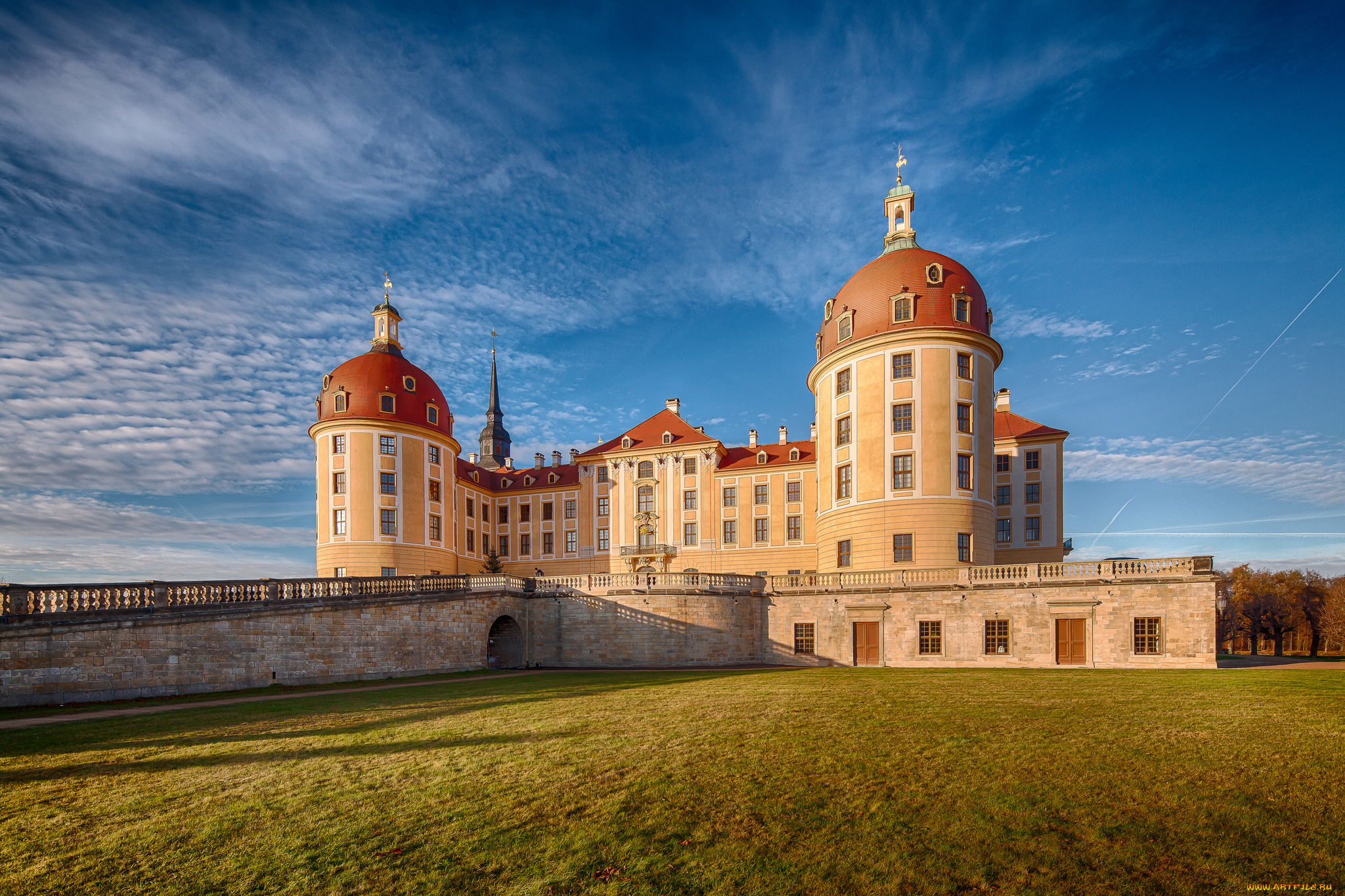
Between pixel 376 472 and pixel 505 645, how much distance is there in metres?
18.8

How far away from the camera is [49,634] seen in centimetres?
1834

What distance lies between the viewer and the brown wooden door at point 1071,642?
1127 inches

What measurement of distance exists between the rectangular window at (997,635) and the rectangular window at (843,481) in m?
11.2

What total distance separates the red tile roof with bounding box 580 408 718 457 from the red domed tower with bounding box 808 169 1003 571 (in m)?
16.6

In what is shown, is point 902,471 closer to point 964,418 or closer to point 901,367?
point 964,418

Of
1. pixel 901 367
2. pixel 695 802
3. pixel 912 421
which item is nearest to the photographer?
pixel 695 802

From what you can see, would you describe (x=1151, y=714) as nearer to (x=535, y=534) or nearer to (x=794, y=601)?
(x=794, y=601)

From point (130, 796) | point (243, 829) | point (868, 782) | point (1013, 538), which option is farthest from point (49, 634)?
point (1013, 538)

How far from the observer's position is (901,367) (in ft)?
126

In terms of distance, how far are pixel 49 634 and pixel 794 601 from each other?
93.0 ft

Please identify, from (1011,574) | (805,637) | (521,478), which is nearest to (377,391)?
(521,478)

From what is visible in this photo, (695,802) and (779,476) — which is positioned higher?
(779,476)

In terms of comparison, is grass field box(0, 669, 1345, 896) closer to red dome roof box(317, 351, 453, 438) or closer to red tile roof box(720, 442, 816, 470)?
red dome roof box(317, 351, 453, 438)

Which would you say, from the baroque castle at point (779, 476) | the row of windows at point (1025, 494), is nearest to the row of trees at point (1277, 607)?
the row of windows at point (1025, 494)
